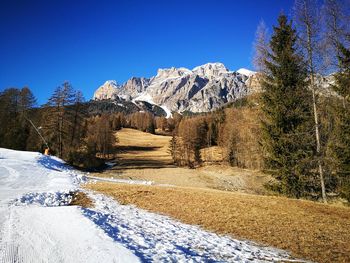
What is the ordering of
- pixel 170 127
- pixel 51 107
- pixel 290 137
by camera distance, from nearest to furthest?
pixel 290 137 < pixel 51 107 < pixel 170 127

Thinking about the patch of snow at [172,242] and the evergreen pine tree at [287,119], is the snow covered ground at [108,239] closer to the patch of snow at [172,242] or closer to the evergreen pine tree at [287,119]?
the patch of snow at [172,242]

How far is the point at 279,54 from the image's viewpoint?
1822 cm

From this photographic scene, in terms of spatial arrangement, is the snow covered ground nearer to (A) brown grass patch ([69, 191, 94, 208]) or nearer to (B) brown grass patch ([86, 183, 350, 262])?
(B) brown grass patch ([86, 183, 350, 262])

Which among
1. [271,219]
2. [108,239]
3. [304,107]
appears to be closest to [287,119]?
[304,107]

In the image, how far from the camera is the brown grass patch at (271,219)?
7039mm

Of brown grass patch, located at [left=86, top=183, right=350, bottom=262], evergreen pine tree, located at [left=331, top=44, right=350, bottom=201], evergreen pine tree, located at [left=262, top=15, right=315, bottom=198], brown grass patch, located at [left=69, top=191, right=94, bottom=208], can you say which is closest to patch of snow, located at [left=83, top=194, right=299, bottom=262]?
brown grass patch, located at [left=86, top=183, right=350, bottom=262]

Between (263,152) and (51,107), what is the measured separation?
34.6 m

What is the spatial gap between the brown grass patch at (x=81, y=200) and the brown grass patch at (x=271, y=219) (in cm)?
154

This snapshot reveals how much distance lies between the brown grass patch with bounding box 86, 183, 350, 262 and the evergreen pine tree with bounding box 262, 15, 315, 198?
401 cm

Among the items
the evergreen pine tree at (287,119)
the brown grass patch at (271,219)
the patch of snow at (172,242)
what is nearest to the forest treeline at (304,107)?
the evergreen pine tree at (287,119)

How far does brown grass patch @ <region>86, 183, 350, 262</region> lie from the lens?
7.04m

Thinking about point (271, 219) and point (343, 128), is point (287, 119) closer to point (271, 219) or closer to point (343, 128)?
point (343, 128)

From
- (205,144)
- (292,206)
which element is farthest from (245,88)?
(205,144)

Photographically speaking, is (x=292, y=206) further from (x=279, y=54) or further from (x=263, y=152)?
(x=279, y=54)
